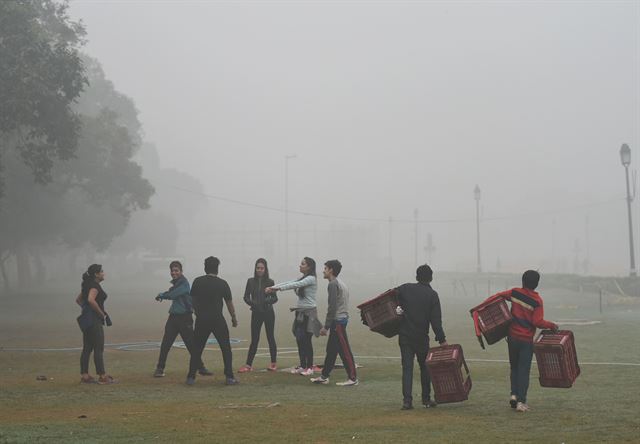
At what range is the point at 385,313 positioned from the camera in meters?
11.4

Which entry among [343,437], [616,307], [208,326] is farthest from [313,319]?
[616,307]

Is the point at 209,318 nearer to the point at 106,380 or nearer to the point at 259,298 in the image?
the point at 259,298

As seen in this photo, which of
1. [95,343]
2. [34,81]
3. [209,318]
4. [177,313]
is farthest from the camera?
[34,81]

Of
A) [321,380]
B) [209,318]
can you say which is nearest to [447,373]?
[321,380]

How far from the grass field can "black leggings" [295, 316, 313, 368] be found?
0.48 m

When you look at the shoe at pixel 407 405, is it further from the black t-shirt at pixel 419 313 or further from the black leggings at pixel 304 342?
the black leggings at pixel 304 342

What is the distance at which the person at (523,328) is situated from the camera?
414 inches

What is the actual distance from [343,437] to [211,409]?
8.91 ft

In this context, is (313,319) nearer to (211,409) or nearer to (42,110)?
(211,409)

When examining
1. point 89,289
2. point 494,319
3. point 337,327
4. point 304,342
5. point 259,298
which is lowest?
point 304,342

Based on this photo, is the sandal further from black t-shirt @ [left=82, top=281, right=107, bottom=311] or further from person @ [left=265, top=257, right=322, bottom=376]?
person @ [left=265, top=257, right=322, bottom=376]

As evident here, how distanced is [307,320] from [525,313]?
4830 millimetres

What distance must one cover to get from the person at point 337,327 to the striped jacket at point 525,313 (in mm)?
3442

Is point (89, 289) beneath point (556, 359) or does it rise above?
above
